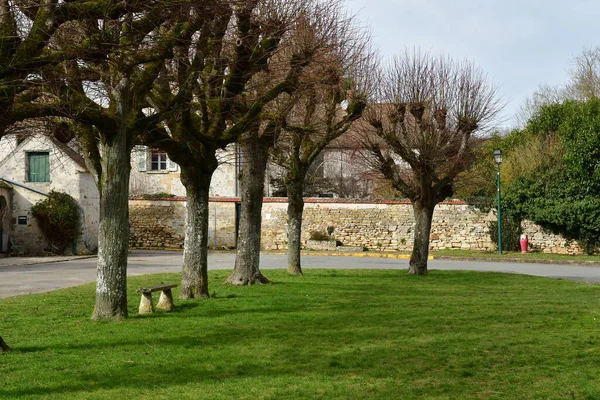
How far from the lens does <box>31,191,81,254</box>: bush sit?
34281 millimetres

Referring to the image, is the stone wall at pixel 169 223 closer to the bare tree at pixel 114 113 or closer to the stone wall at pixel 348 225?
the stone wall at pixel 348 225

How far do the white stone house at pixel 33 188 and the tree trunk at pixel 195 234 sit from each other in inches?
834

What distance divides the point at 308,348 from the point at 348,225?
97.1 feet

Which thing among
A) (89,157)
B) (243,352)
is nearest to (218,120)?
(89,157)

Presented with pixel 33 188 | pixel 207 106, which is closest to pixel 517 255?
pixel 207 106

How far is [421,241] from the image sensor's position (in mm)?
23203

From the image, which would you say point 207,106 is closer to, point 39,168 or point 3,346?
point 3,346

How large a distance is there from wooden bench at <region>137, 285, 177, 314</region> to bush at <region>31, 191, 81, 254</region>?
74.2 ft

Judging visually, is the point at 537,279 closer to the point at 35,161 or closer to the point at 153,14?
the point at 153,14

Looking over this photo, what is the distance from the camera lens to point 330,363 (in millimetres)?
8406

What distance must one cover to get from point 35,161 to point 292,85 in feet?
75.5

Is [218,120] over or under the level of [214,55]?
under

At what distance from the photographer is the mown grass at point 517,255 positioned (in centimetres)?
3119

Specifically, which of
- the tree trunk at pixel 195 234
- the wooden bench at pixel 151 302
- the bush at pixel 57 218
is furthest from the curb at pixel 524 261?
the wooden bench at pixel 151 302
